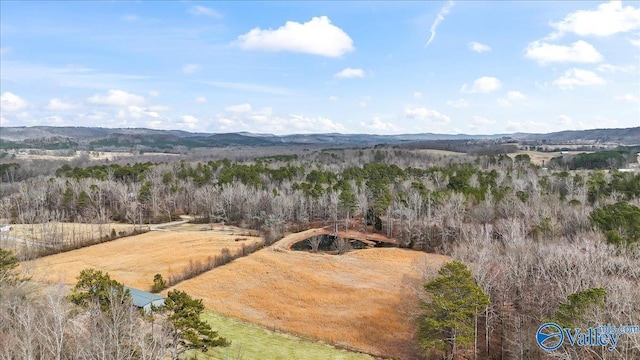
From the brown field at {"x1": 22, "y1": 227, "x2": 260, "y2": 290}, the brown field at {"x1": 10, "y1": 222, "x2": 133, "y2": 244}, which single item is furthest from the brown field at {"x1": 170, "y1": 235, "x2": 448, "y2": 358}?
the brown field at {"x1": 10, "y1": 222, "x2": 133, "y2": 244}

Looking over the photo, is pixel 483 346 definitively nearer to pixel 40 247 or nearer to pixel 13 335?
pixel 13 335

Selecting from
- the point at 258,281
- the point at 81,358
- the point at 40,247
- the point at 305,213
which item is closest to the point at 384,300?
the point at 258,281

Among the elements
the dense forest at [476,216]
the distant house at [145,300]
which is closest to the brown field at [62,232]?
the dense forest at [476,216]

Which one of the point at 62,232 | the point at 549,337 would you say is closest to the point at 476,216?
the point at 549,337

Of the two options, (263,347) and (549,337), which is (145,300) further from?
(549,337)

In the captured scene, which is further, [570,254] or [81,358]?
[570,254]

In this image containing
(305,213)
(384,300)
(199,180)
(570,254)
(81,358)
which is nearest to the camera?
(81,358)
